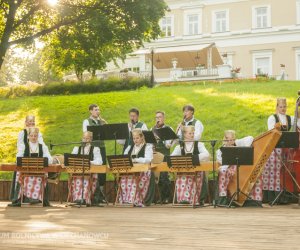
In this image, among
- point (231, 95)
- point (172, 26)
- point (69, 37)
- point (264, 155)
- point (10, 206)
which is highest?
point (172, 26)

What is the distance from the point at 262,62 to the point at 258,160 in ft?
112

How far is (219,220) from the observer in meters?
7.78

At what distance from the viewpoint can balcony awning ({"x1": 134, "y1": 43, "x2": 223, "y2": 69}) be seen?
35969mm

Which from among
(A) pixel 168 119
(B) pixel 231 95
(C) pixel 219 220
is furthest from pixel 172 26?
(C) pixel 219 220

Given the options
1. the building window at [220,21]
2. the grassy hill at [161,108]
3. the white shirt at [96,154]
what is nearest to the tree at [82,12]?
the grassy hill at [161,108]

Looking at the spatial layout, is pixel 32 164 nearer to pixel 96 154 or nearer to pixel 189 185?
pixel 96 154

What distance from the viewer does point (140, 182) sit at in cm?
1133

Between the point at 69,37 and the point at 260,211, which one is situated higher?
the point at 69,37

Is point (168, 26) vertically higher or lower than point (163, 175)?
higher

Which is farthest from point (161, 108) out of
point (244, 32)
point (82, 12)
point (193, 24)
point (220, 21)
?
point (193, 24)

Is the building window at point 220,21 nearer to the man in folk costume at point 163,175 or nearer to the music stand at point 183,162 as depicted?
the man in folk costume at point 163,175

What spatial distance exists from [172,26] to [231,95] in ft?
83.2

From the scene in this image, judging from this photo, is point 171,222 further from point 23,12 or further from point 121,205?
point 23,12

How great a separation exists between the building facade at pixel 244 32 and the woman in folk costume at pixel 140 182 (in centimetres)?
2784
